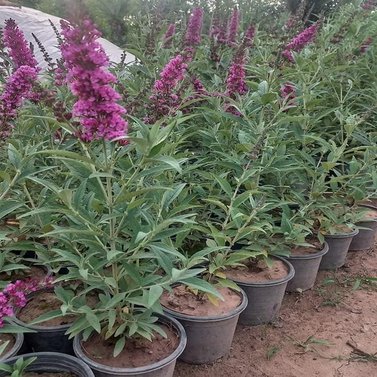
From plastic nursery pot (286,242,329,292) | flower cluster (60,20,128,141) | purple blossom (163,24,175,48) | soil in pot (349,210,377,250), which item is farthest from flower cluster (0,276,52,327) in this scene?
purple blossom (163,24,175,48)

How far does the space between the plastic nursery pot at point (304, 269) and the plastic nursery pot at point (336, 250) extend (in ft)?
0.50

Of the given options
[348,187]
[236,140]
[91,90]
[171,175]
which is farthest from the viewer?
[348,187]

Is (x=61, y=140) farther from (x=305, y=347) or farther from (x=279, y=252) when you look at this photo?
(x=305, y=347)

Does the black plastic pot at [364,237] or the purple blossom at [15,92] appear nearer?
the purple blossom at [15,92]

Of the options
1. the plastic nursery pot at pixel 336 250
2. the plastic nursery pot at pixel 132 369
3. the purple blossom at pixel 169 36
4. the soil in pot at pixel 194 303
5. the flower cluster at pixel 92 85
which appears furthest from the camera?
the purple blossom at pixel 169 36

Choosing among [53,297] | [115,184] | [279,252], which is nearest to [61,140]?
[115,184]

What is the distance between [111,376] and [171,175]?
46.6 inches

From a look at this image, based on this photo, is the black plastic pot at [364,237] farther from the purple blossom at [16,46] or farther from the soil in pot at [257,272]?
the purple blossom at [16,46]

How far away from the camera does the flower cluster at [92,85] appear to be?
1.60m

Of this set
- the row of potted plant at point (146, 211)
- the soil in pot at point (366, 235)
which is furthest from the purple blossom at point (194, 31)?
the soil in pot at point (366, 235)

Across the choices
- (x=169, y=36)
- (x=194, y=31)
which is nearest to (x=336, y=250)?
(x=194, y=31)

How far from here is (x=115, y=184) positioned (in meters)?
2.23

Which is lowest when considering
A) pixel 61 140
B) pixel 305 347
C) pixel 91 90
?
pixel 305 347

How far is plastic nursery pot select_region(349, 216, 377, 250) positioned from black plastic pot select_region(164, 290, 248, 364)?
5.92 ft
